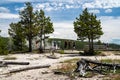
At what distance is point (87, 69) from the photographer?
30578 mm

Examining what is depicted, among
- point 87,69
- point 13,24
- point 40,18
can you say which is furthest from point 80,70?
point 13,24

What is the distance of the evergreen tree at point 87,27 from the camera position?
6544 cm

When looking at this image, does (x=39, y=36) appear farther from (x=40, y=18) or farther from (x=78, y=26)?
(x=78, y=26)

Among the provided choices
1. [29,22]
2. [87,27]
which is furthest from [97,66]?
[29,22]

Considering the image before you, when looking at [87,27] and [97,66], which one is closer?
[97,66]

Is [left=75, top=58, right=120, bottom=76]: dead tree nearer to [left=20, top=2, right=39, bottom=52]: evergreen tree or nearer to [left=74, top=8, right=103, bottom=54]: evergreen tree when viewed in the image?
[left=74, top=8, right=103, bottom=54]: evergreen tree

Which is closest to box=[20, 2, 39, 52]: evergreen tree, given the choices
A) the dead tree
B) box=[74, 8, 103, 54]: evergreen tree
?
box=[74, 8, 103, 54]: evergreen tree

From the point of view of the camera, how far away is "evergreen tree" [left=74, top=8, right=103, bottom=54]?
215 feet

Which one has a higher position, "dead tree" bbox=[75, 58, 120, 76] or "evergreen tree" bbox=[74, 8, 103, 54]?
"evergreen tree" bbox=[74, 8, 103, 54]

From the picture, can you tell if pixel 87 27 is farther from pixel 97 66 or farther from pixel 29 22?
pixel 97 66

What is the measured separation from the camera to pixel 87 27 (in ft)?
215

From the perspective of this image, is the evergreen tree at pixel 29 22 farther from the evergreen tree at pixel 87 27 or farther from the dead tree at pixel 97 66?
the dead tree at pixel 97 66

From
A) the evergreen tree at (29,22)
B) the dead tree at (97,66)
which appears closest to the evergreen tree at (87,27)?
the evergreen tree at (29,22)

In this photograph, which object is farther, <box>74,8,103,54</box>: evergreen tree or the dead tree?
<box>74,8,103,54</box>: evergreen tree
